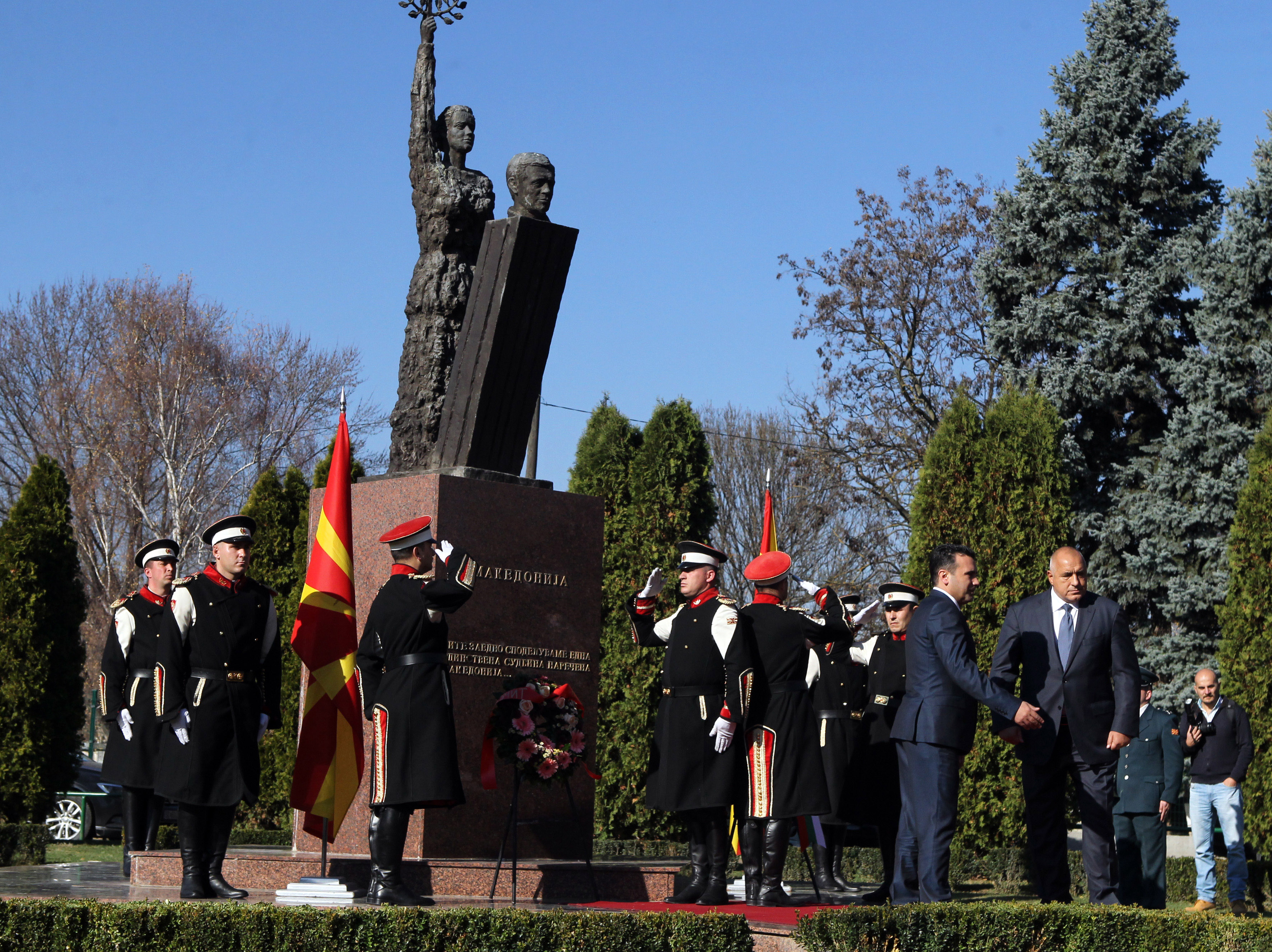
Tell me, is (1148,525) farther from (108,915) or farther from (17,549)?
(108,915)

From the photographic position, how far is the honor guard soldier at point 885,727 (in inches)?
365

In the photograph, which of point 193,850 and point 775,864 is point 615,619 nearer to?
point 775,864

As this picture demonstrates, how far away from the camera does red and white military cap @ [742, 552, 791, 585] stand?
806 cm


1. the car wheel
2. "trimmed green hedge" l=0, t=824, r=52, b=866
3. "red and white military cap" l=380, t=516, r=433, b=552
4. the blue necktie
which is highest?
"red and white military cap" l=380, t=516, r=433, b=552

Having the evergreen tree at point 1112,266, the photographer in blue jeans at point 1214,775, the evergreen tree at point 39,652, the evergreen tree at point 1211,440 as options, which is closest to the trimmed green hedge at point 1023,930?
the photographer in blue jeans at point 1214,775

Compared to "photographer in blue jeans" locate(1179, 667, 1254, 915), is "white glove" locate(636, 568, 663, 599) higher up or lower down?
higher up

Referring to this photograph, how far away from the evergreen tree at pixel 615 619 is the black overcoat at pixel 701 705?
714 cm

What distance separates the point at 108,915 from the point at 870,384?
22007 millimetres

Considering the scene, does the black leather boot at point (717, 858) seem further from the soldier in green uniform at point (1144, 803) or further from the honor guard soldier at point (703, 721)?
the soldier in green uniform at point (1144, 803)

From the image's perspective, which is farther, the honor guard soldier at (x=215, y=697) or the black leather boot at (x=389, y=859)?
the honor guard soldier at (x=215, y=697)

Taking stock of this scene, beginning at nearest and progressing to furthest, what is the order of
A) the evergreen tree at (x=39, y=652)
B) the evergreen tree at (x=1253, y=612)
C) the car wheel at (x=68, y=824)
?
the evergreen tree at (x=1253, y=612) < the evergreen tree at (x=39, y=652) < the car wheel at (x=68, y=824)

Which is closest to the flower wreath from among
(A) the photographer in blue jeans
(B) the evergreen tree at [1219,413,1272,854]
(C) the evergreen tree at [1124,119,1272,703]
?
(A) the photographer in blue jeans

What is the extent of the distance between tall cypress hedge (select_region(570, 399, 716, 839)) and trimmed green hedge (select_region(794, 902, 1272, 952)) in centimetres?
959

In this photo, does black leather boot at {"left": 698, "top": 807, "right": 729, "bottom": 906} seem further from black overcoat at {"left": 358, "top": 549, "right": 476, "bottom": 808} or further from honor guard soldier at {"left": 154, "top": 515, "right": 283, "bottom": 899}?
honor guard soldier at {"left": 154, "top": 515, "right": 283, "bottom": 899}
